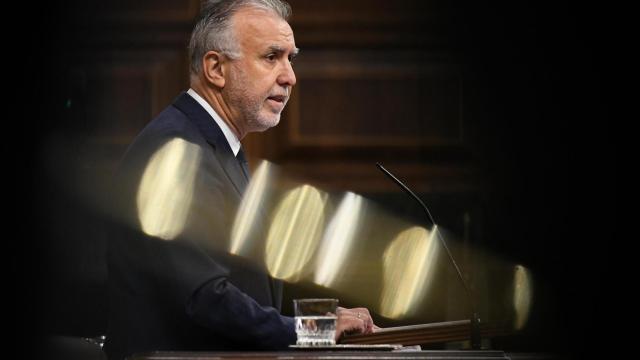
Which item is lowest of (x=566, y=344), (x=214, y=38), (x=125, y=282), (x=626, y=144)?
(x=566, y=344)

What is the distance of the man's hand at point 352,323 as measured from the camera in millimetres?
1650

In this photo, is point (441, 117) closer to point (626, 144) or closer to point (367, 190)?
point (367, 190)

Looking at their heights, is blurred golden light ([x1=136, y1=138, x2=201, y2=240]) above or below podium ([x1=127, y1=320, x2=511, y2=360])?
above

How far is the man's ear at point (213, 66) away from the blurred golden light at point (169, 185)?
25cm

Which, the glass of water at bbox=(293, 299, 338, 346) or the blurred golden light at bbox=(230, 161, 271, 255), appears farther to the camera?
the blurred golden light at bbox=(230, 161, 271, 255)

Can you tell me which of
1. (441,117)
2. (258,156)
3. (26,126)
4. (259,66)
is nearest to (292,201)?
(258,156)

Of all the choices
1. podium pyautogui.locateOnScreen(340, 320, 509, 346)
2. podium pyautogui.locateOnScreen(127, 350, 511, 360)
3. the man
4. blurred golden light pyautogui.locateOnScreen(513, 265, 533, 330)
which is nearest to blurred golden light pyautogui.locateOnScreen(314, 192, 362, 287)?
blurred golden light pyautogui.locateOnScreen(513, 265, 533, 330)

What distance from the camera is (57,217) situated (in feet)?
9.81

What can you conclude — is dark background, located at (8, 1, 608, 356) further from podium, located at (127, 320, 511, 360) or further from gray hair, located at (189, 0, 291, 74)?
podium, located at (127, 320, 511, 360)

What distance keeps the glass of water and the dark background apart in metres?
1.41

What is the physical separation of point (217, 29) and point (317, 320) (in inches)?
28.5

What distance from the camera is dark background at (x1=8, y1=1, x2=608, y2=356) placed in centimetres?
298

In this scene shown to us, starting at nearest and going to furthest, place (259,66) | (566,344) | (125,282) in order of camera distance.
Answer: (125,282) → (259,66) → (566,344)

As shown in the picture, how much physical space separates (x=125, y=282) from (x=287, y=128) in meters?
1.33
